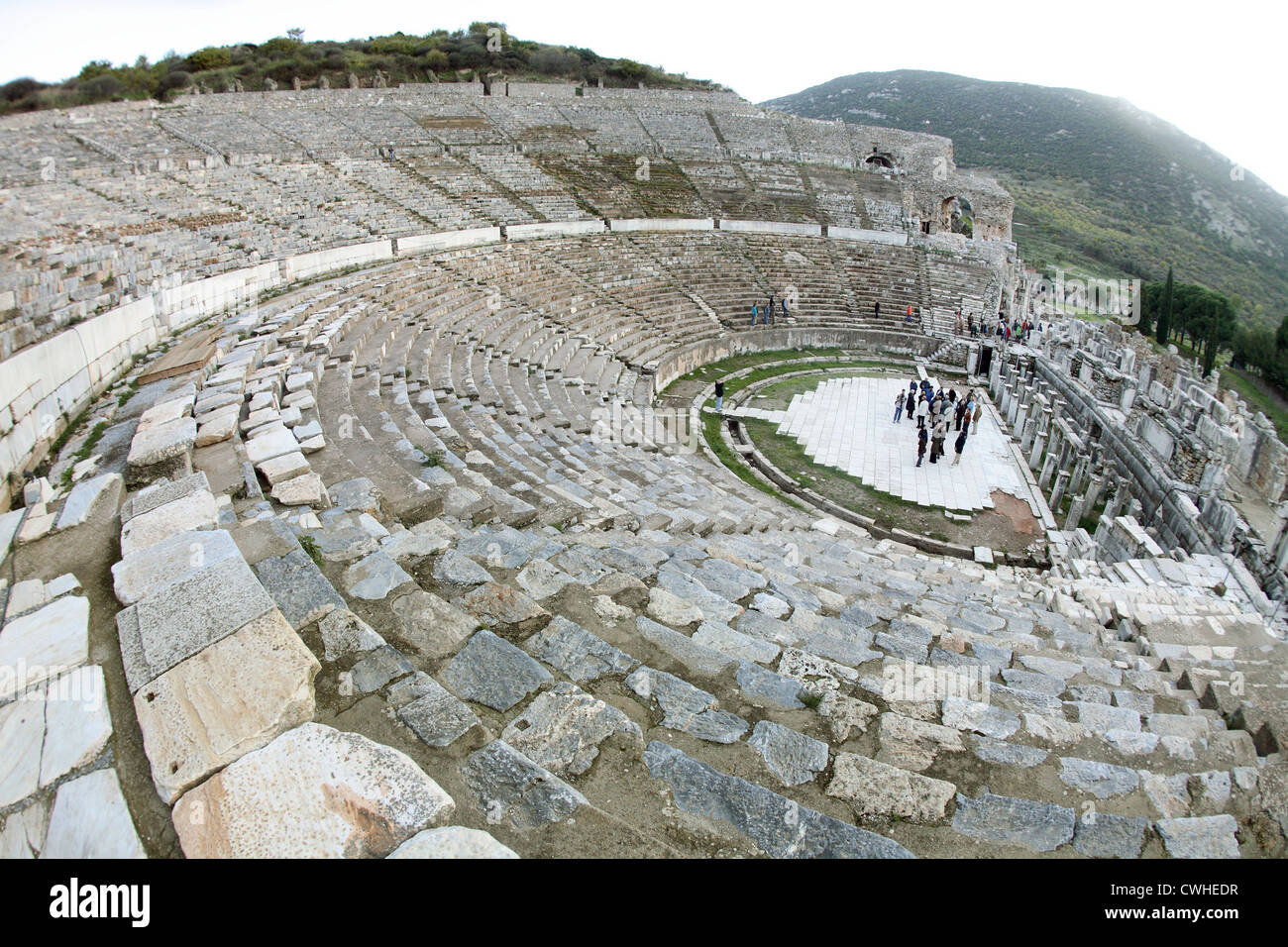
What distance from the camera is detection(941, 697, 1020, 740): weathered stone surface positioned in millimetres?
3801

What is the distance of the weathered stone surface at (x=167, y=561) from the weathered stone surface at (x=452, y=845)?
2.29m

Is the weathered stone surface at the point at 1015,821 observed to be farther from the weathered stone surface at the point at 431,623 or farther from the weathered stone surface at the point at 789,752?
the weathered stone surface at the point at 431,623

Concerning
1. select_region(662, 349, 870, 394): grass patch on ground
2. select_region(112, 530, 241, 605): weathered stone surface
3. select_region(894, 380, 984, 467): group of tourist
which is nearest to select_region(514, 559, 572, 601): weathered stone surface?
select_region(112, 530, 241, 605): weathered stone surface

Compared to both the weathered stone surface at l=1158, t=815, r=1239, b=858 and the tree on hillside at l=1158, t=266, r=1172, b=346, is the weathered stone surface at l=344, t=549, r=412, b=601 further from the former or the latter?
the tree on hillside at l=1158, t=266, r=1172, b=346

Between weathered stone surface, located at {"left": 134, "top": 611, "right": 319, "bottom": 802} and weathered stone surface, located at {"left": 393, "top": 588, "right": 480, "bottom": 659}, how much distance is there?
2.04ft

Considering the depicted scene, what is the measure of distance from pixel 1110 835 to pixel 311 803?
3479 mm

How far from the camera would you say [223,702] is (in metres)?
2.90

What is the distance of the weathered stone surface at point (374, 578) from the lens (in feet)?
13.6

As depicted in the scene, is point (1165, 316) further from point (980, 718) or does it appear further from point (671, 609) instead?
point (671, 609)

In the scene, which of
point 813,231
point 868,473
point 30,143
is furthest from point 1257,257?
point 30,143

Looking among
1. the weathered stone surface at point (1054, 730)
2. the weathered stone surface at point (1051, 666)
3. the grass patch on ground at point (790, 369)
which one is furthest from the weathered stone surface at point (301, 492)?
the grass patch on ground at point (790, 369)

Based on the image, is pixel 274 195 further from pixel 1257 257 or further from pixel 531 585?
pixel 1257 257

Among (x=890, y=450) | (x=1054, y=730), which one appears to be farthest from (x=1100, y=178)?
(x=1054, y=730)

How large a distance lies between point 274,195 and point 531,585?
21.0 m
